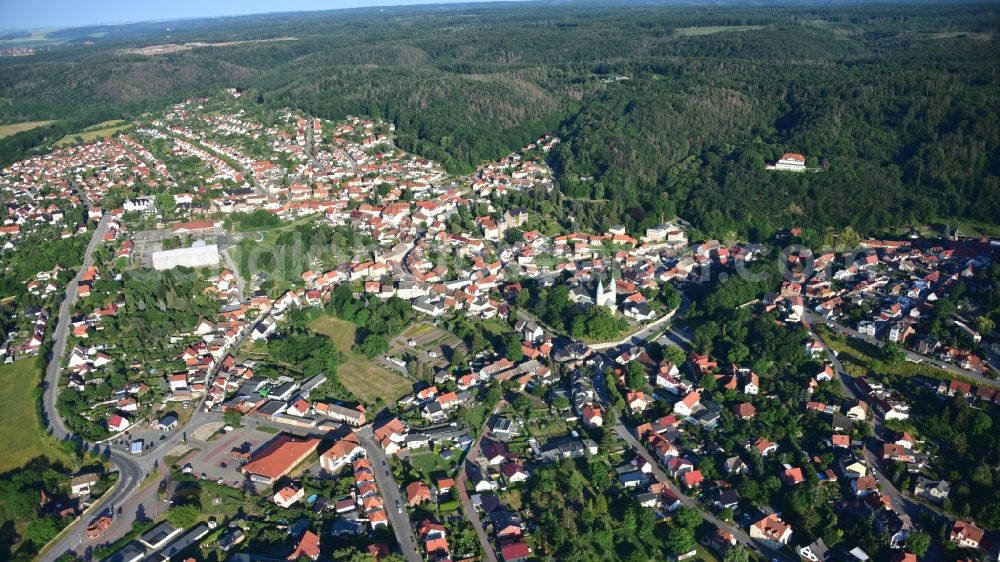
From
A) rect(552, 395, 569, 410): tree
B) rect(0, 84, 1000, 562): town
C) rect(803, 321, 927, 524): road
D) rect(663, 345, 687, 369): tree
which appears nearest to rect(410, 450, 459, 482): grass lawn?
rect(0, 84, 1000, 562): town

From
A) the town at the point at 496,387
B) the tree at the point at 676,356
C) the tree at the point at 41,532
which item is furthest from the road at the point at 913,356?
the tree at the point at 41,532

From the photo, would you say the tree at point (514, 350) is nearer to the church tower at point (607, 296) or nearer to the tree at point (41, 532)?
the church tower at point (607, 296)

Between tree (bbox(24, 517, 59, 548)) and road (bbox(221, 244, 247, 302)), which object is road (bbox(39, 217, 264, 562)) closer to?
tree (bbox(24, 517, 59, 548))

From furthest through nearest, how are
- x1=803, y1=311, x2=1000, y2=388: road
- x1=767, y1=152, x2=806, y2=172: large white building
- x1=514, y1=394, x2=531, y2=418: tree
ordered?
x1=767, y1=152, x2=806, y2=172: large white building, x1=803, y1=311, x2=1000, y2=388: road, x1=514, y1=394, x2=531, y2=418: tree

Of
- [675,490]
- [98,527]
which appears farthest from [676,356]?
[98,527]

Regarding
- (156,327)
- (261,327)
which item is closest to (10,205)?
(156,327)
